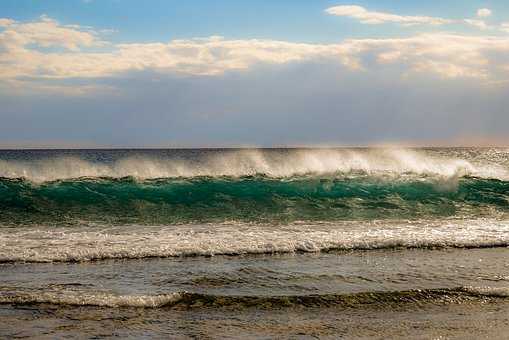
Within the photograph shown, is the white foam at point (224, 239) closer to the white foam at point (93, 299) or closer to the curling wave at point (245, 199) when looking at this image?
the curling wave at point (245, 199)

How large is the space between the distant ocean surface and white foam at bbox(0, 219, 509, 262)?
0.14 feet

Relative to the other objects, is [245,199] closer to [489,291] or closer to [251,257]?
[251,257]

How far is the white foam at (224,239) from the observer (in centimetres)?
1058

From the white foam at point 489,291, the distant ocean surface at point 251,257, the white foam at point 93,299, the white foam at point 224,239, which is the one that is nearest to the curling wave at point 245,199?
the distant ocean surface at point 251,257

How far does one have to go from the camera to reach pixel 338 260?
10.1 m

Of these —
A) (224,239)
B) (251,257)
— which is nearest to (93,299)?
(251,257)

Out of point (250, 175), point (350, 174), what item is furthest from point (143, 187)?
point (350, 174)

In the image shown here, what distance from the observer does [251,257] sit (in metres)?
10.4

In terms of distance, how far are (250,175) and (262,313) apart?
16.4 m

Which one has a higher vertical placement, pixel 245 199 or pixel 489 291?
pixel 245 199

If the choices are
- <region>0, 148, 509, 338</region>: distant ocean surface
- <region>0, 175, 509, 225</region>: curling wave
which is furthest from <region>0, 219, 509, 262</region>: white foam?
<region>0, 175, 509, 225</region>: curling wave

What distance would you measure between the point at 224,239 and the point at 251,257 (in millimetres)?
1735

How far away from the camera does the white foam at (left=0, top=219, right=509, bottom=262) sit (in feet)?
34.7

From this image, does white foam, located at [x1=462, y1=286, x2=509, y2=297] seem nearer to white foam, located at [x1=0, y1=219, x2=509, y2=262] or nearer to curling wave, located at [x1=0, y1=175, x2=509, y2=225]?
white foam, located at [x1=0, y1=219, x2=509, y2=262]
